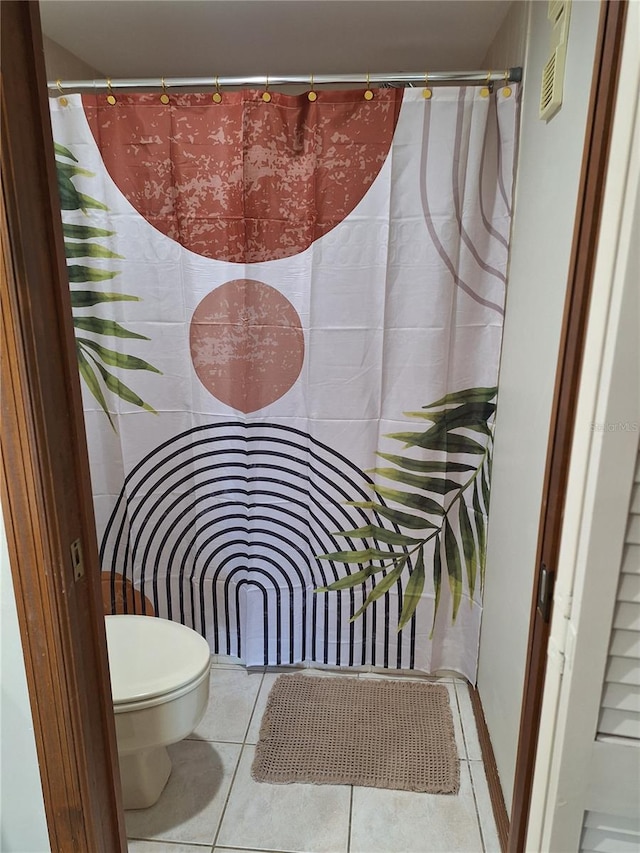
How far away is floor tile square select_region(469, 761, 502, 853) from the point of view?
1564 mm

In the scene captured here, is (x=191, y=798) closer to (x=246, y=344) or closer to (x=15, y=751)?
(x=15, y=751)

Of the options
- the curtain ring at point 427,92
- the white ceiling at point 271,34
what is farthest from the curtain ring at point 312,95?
the curtain ring at point 427,92

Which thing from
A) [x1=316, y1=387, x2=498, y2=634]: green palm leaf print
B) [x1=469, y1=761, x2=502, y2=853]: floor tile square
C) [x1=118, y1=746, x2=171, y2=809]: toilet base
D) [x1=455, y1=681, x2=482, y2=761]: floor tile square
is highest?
[x1=316, y1=387, x2=498, y2=634]: green palm leaf print

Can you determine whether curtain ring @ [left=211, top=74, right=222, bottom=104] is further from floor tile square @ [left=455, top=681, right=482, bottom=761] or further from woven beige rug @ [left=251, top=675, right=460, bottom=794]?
floor tile square @ [left=455, top=681, right=482, bottom=761]

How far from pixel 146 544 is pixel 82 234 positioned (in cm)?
107

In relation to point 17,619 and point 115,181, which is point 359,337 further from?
point 17,619

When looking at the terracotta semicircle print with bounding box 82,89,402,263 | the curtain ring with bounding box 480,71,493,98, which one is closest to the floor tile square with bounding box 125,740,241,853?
the terracotta semicircle print with bounding box 82,89,402,263

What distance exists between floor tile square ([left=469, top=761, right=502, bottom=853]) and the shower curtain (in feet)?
1.26

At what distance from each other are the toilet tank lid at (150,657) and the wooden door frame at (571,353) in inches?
33.6

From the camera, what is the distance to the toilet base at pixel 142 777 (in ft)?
5.27

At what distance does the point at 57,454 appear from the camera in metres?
0.83

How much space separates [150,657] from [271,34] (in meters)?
1.86

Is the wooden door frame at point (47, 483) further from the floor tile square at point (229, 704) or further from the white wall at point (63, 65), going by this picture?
the white wall at point (63, 65)

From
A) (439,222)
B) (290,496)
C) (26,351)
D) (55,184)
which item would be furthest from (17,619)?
(439,222)
